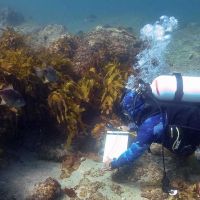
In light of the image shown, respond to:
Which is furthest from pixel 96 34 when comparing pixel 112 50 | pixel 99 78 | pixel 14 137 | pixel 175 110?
pixel 175 110

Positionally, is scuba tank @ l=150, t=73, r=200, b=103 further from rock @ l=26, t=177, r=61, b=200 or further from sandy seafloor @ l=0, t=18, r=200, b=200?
rock @ l=26, t=177, r=61, b=200

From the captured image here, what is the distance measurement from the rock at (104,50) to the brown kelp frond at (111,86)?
2.43 ft

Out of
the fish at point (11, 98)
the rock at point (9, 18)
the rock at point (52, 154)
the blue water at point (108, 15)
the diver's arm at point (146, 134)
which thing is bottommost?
the rock at point (52, 154)

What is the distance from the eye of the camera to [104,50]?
31.5ft

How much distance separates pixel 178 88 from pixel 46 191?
2770 mm

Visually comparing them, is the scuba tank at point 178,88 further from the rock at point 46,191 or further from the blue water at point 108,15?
the blue water at point 108,15

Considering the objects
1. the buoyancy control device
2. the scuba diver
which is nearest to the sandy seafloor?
the scuba diver

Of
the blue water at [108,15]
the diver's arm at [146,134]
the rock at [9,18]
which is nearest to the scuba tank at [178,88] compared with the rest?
the diver's arm at [146,134]

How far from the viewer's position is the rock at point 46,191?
5.38 metres

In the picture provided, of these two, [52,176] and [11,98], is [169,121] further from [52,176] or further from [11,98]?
[11,98]

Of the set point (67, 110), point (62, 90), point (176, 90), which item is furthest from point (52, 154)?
point (176, 90)

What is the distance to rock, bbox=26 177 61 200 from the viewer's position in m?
5.38

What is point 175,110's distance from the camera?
522 centimetres

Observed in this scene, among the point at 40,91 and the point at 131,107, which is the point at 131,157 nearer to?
the point at 131,107
